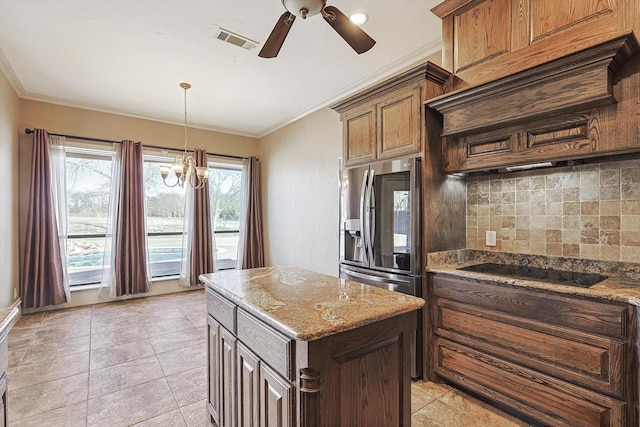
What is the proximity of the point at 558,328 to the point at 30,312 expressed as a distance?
222 inches

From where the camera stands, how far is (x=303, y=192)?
475 cm

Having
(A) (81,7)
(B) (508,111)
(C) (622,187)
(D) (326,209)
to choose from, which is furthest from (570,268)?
(A) (81,7)

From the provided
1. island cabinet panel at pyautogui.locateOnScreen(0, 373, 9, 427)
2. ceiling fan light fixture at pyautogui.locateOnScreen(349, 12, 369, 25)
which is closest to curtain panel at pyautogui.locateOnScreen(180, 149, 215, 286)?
ceiling fan light fixture at pyautogui.locateOnScreen(349, 12, 369, 25)

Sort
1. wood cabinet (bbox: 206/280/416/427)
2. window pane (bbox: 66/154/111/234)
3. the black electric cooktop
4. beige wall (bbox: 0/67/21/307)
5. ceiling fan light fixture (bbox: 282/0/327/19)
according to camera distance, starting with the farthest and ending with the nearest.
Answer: window pane (bbox: 66/154/111/234), beige wall (bbox: 0/67/21/307), the black electric cooktop, ceiling fan light fixture (bbox: 282/0/327/19), wood cabinet (bbox: 206/280/416/427)

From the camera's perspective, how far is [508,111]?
204 centimetres

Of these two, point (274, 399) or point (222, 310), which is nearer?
point (274, 399)

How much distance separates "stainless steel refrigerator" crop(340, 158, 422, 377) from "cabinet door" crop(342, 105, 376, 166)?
128 mm

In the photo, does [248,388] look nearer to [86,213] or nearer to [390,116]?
[390,116]

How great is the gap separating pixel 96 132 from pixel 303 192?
122 inches

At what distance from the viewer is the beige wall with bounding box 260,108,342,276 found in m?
4.17

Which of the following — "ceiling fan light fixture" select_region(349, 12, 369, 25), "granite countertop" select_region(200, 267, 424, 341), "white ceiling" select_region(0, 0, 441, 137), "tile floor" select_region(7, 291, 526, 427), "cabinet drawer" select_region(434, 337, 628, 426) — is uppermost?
"white ceiling" select_region(0, 0, 441, 137)

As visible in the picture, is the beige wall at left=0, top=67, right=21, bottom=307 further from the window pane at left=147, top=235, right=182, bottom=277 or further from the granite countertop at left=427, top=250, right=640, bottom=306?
the granite countertop at left=427, top=250, right=640, bottom=306

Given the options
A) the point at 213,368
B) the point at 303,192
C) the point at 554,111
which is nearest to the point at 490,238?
the point at 554,111

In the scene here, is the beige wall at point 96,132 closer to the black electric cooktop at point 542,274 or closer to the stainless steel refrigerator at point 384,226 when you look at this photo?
the stainless steel refrigerator at point 384,226
